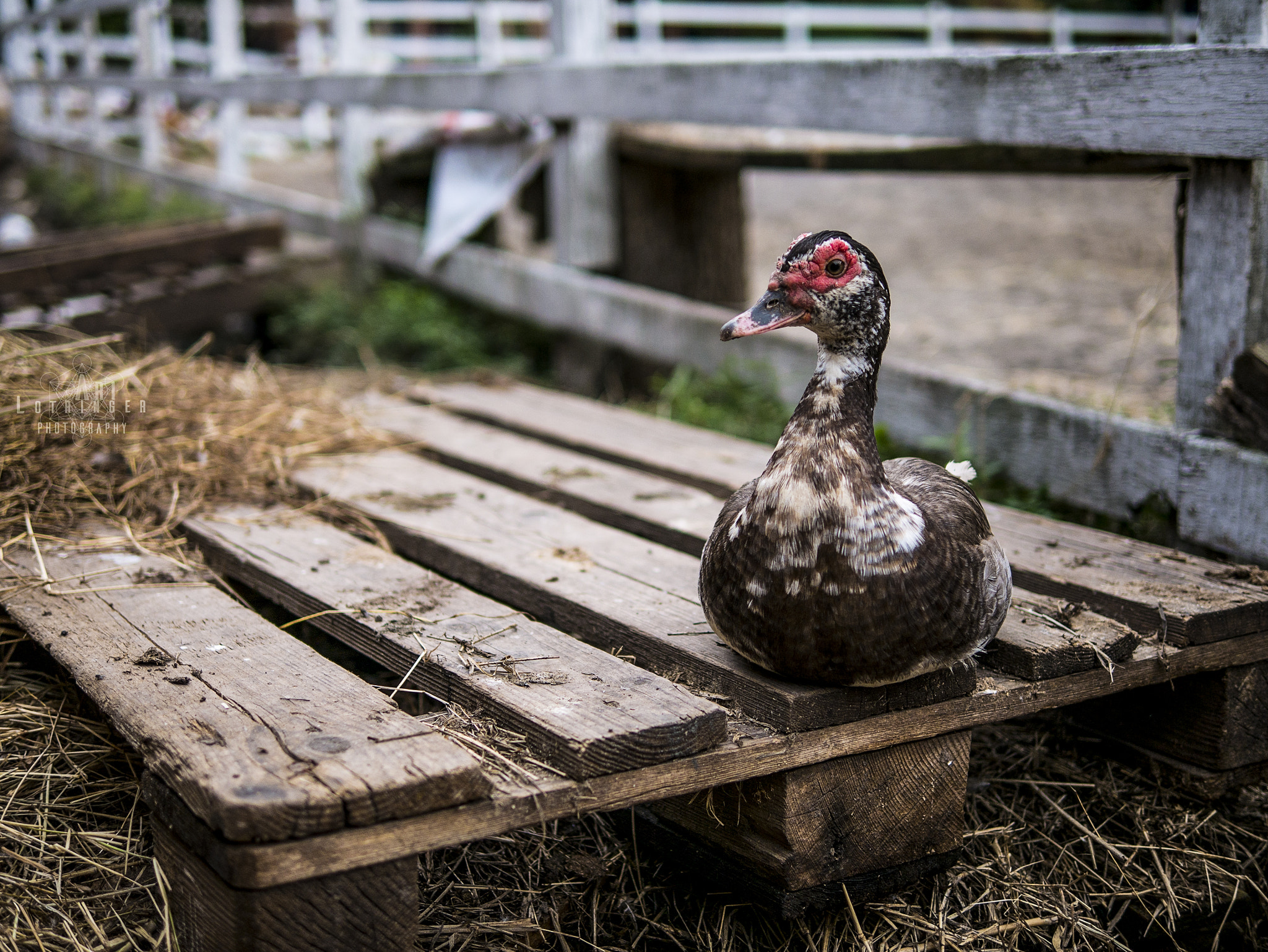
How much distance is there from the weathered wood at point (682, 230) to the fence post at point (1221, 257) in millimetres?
2808

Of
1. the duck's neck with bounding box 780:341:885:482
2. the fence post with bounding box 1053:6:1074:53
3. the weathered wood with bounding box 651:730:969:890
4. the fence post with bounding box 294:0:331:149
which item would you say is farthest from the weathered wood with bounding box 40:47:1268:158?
the fence post with bounding box 1053:6:1074:53

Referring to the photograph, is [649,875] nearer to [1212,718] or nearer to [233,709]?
[233,709]

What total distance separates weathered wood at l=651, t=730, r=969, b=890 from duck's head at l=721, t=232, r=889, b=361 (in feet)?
2.52

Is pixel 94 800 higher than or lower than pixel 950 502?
lower

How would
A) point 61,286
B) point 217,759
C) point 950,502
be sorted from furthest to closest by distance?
point 61,286, point 950,502, point 217,759

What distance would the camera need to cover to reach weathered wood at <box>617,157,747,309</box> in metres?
5.55

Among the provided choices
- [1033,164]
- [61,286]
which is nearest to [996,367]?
[1033,164]

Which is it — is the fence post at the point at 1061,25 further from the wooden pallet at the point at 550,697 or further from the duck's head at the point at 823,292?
the duck's head at the point at 823,292

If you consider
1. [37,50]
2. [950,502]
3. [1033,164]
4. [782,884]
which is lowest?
[782,884]

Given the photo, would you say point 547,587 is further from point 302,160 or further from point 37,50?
point 37,50

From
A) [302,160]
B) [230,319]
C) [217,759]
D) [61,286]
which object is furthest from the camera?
[302,160]

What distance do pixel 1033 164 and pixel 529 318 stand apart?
2656 mm

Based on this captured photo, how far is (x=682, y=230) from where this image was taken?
227 inches

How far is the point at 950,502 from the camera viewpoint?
2.25 m
